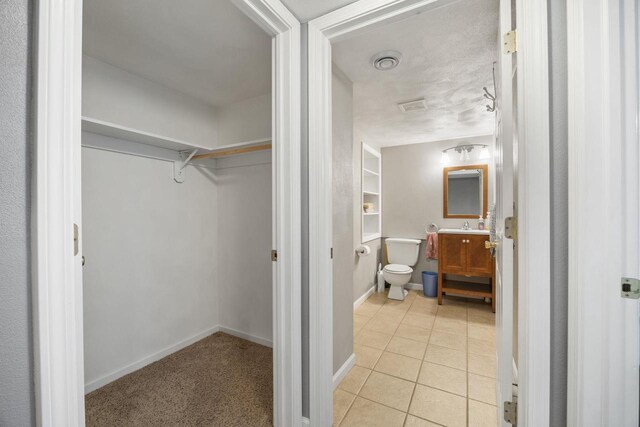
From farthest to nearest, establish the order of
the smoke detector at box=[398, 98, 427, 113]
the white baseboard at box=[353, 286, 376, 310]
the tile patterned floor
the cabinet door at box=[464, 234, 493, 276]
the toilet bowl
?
the toilet bowl < the white baseboard at box=[353, 286, 376, 310] < the cabinet door at box=[464, 234, 493, 276] < the smoke detector at box=[398, 98, 427, 113] < the tile patterned floor

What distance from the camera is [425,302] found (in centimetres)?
345

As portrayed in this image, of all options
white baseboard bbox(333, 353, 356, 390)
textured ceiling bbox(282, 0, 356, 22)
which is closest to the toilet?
white baseboard bbox(333, 353, 356, 390)

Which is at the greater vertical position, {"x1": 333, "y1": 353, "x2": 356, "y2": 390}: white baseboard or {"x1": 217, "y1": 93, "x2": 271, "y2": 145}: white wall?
{"x1": 217, "y1": 93, "x2": 271, "y2": 145}: white wall

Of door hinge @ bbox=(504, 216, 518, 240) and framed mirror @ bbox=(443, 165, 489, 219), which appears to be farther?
framed mirror @ bbox=(443, 165, 489, 219)

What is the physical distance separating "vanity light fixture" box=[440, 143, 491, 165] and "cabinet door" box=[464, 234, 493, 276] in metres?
1.17

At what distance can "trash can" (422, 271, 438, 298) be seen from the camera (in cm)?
362

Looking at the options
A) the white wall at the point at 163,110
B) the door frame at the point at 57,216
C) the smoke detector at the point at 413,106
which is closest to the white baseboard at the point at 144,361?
the door frame at the point at 57,216

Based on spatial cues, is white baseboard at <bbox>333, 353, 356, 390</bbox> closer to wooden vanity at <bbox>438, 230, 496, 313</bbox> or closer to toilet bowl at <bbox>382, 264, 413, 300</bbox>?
toilet bowl at <bbox>382, 264, 413, 300</bbox>

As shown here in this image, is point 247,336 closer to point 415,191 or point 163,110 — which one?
point 163,110

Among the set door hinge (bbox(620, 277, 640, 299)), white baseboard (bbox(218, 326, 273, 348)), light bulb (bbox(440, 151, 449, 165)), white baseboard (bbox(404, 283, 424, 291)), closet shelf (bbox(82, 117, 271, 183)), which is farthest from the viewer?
white baseboard (bbox(404, 283, 424, 291))

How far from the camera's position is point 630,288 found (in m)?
0.76

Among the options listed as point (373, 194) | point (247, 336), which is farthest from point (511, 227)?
point (373, 194)

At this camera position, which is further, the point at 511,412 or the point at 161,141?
the point at 161,141

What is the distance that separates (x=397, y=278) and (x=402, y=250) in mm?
592
